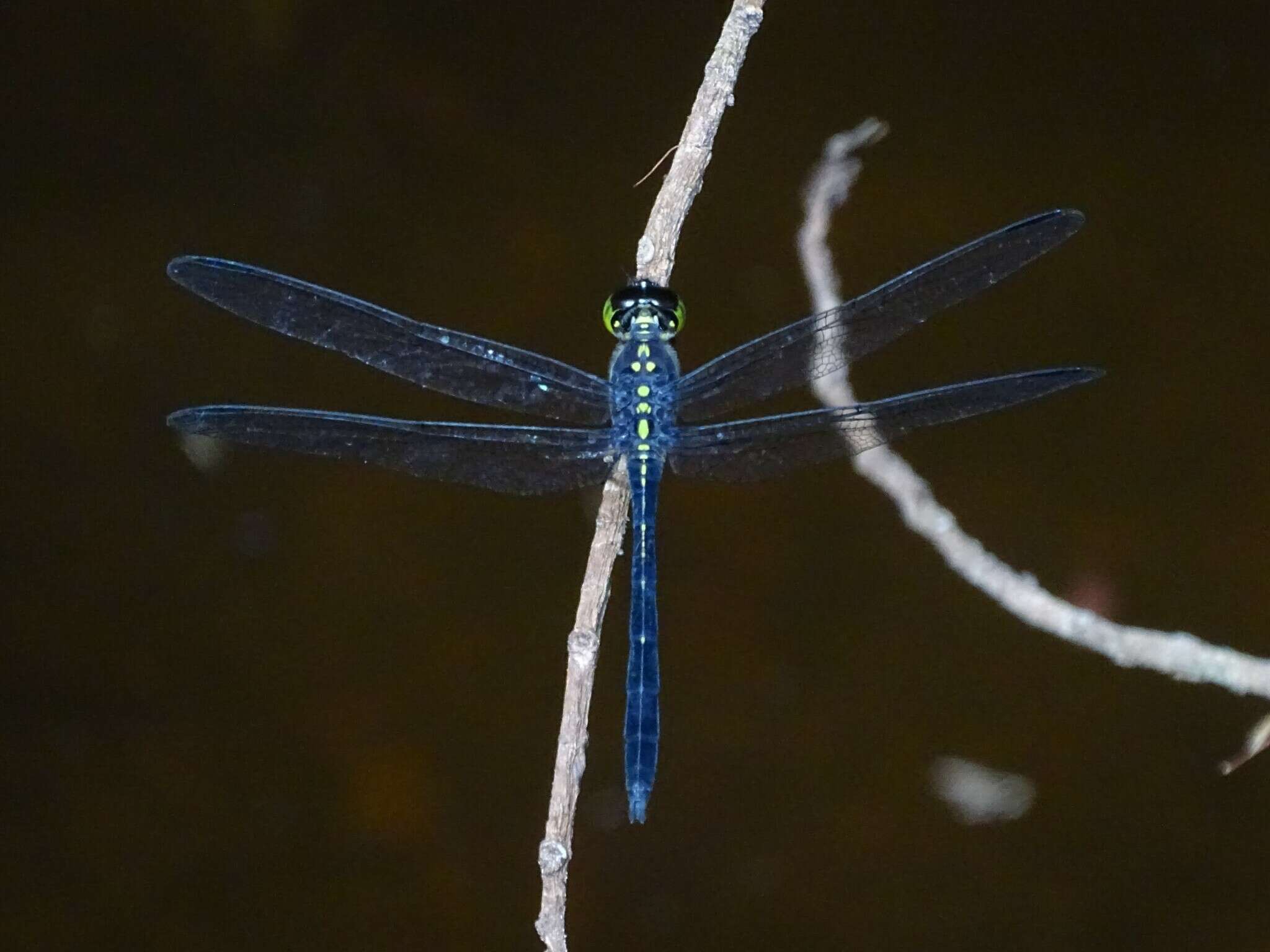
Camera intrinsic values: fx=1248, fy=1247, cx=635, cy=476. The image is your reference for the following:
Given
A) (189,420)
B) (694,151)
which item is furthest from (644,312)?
(189,420)

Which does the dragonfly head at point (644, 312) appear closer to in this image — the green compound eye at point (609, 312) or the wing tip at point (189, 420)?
the green compound eye at point (609, 312)

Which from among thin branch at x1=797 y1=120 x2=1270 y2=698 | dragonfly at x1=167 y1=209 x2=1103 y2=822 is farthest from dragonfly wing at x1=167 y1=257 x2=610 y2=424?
thin branch at x1=797 y1=120 x2=1270 y2=698

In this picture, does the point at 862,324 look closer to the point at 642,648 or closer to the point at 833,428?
Answer: the point at 833,428

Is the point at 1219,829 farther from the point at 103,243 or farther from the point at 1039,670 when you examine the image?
the point at 103,243

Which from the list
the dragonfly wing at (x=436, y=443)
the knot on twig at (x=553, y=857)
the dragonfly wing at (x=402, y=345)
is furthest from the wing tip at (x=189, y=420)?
the knot on twig at (x=553, y=857)


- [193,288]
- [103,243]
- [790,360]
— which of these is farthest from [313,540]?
[790,360]
